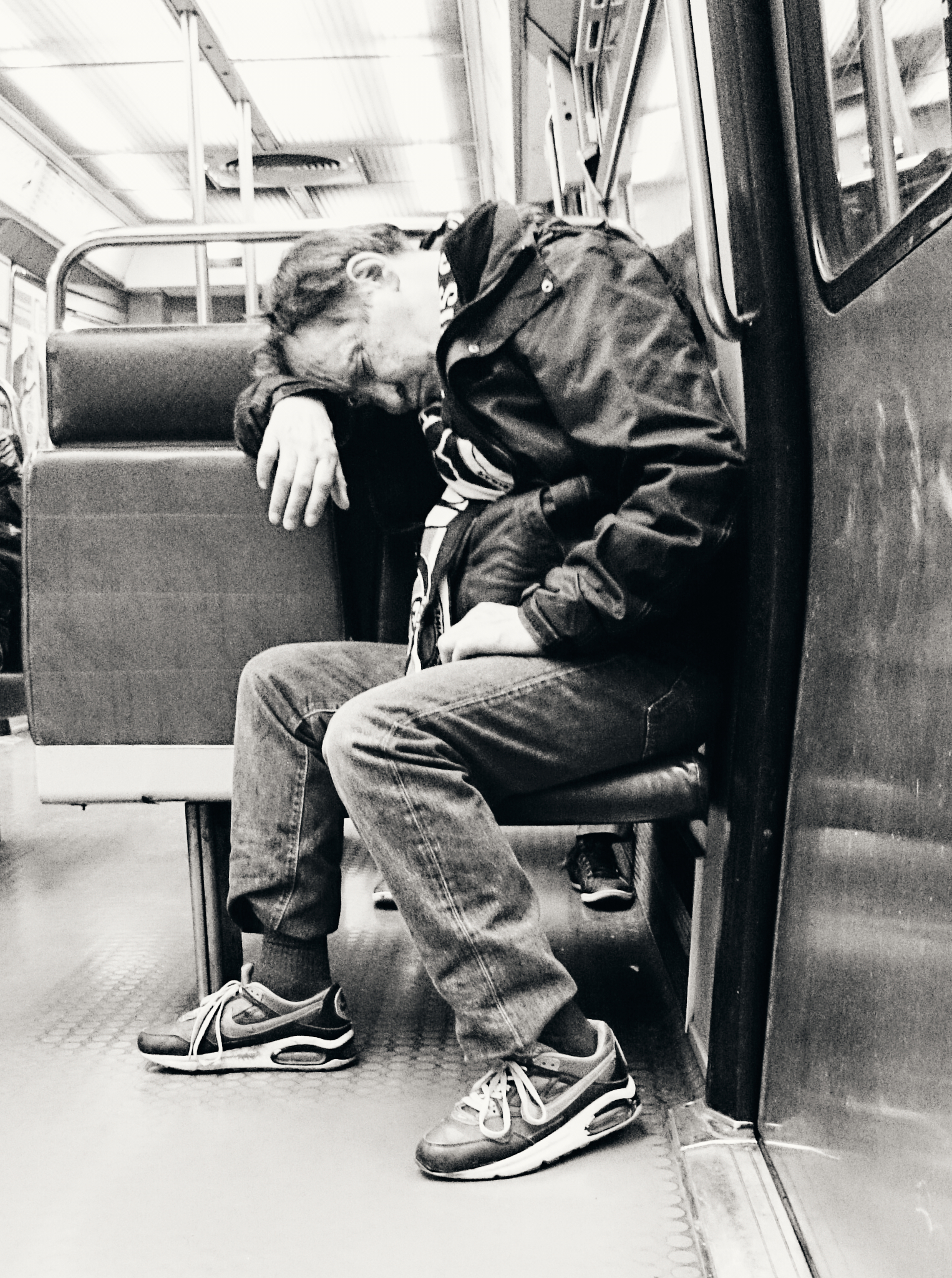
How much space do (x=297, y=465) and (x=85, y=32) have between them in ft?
15.8

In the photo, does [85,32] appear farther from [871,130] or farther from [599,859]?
[871,130]

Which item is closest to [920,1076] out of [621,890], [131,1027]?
[131,1027]

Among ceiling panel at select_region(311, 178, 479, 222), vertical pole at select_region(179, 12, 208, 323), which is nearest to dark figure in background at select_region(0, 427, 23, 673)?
vertical pole at select_region(179, 12, 208, 323)

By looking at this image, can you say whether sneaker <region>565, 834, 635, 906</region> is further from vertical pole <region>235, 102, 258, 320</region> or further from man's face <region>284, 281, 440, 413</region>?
vertical pole <region>235, 102, 258, 320</region>

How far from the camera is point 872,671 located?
1.07m

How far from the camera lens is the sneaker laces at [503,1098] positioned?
4.88 ft

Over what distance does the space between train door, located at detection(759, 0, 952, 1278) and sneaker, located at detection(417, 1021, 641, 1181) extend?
0.23 metres

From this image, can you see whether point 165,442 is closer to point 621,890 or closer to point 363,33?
point 621,890

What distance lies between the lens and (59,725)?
1940mm

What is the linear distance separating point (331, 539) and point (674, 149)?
2.83ft

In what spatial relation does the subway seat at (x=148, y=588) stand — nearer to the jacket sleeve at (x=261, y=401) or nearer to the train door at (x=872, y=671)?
the jacket sleeve at (x=261, y=401)

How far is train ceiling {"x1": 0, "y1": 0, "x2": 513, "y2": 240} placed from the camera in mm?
5312

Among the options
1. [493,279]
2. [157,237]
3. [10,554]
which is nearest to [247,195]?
[10,554]

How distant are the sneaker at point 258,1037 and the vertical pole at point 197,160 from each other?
9.28ft
